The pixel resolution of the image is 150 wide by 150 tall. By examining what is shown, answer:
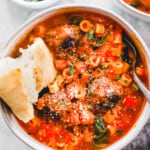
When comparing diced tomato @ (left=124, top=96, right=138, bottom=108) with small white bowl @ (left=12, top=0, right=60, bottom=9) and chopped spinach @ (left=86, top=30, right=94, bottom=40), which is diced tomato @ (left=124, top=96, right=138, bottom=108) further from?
small white bowl @ (left=12, top=0, right=60, bottom=9)

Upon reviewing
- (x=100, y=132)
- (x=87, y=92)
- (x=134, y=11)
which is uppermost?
(x=134, y=11)

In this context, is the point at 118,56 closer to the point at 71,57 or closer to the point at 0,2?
the point at 71,57

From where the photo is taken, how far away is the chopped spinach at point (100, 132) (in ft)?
9.04

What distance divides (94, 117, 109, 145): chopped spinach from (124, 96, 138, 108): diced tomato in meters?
0.13

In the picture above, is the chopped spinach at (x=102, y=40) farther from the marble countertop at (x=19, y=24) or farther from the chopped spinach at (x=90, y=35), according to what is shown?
the marble countertop at (x=19, y=24)

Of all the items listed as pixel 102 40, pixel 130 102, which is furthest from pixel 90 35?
pixel 130 102

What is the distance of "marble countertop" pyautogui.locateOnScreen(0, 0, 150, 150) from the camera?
9.59 ft

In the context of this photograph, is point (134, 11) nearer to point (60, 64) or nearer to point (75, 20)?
point (75, 20)

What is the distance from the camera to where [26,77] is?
2697 millimetres

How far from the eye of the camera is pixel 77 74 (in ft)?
9.12

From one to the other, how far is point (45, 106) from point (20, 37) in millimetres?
302

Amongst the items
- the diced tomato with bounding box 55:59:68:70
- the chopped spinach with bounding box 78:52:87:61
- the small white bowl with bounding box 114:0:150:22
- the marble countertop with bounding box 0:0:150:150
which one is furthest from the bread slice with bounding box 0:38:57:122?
the small white bowl with bounding box 114:0:150:22

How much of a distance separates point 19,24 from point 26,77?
377mm

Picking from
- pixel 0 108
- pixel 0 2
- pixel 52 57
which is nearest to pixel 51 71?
pixel 52 57
